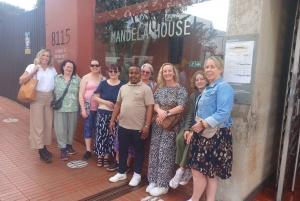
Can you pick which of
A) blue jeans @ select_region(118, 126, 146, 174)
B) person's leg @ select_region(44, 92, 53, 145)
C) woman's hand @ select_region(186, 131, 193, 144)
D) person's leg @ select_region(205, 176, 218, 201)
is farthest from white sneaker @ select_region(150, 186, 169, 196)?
person's leg @ select_region(44, 92, 53, 145)

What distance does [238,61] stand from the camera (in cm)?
271

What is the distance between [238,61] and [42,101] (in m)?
3.09

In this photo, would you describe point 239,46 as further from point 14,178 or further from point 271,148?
point 14,178

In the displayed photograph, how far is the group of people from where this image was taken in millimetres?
2553

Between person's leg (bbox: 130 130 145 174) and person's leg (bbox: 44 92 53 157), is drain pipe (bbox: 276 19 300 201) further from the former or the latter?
person's leg (bbox: 44 92 53 157)

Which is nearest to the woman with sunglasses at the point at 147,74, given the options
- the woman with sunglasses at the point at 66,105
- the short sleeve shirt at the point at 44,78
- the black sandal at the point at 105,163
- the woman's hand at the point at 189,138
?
the woman's hand at the point at 189,138

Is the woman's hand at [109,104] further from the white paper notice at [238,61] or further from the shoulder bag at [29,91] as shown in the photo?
the white paper notice at [238,61]

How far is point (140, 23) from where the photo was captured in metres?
4.06

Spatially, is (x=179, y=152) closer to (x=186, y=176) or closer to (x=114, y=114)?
(x=186, y=176)

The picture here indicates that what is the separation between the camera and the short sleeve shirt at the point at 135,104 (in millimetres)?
3271

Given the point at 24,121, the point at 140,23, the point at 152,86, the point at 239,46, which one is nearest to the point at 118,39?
the point at 140,23

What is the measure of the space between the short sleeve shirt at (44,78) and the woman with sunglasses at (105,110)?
82cm

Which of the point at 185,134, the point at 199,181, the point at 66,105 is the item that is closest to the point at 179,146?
the point at 185,134

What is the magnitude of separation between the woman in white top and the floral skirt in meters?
2.71
